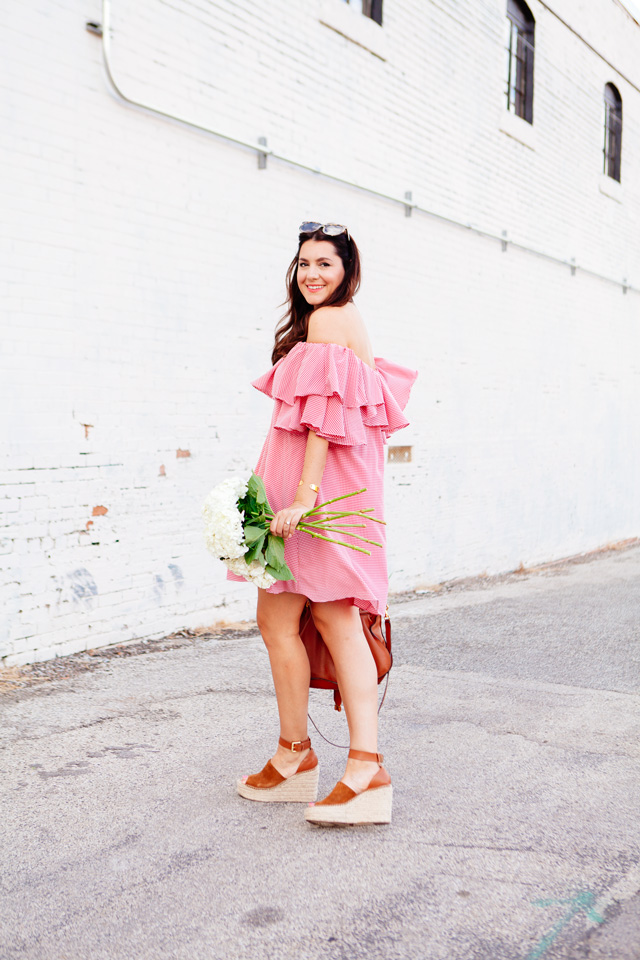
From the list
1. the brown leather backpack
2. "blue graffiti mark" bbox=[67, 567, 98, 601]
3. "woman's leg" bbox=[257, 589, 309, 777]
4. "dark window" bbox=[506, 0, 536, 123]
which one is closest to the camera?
"woman's leg" bbox=[257, 589, 309, 777]

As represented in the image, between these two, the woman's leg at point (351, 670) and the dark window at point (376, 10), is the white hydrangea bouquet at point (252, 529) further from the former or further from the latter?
the dark window at point (376, 10)

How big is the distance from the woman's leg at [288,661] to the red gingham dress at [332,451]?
9 cm

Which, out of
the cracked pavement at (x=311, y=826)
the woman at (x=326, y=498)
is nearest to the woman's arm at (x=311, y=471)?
the woman at (x=326, y=498)

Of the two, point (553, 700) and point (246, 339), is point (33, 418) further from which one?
point (553, 700)

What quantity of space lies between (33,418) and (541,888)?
369 cm

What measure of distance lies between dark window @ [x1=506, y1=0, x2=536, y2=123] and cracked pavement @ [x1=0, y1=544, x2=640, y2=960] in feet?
23.5

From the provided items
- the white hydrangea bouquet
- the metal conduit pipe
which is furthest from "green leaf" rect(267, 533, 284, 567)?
the metal conduit pipe

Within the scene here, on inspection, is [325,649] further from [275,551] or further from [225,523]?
[225,523]

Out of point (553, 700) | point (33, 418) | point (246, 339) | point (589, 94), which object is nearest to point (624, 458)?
point (589, 94)

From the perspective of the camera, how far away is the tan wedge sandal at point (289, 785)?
3.27 metres

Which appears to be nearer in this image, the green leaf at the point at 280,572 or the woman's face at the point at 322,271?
the green leaf at the point at 280,572

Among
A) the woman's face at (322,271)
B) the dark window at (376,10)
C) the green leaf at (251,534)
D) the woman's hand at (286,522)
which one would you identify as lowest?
the green leaf at (251,534)

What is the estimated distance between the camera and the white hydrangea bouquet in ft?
9.74

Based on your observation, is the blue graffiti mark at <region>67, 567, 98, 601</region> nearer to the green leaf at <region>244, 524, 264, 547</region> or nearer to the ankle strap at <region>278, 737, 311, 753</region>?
the ankle strap at <region>278, 737, 311, 753</region>
